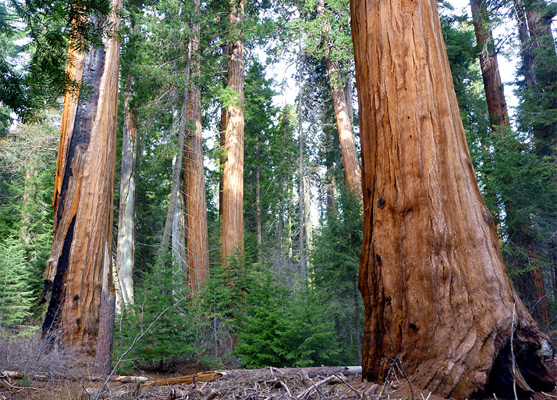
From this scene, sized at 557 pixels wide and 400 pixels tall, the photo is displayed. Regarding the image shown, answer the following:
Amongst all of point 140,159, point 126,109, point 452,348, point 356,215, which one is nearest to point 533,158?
point 356,215

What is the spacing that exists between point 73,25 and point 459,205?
4017 mm

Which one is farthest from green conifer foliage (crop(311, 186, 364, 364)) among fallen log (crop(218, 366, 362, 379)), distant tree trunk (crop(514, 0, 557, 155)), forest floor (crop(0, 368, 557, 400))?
distant tree trunk (crop(514, 0, 557, 155))

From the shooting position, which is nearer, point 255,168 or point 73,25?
point 73,25

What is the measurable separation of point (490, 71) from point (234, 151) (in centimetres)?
976

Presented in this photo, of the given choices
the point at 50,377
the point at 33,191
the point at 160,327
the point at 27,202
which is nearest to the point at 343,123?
the point at 160,327

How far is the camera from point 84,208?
267 inches

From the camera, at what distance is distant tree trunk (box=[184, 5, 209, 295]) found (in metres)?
13.7

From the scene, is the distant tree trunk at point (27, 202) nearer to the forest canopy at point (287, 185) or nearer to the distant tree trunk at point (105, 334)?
the forest canopy at point (287, 185)

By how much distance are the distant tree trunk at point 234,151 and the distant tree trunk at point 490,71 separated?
862 cm

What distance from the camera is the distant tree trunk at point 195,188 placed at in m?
13.7

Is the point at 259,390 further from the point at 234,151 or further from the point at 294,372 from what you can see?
the point at 234,151

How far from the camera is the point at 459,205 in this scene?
300cm

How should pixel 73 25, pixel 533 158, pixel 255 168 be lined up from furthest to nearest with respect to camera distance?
pixel 255 168 < pixel 533 158 < pixel 73 25

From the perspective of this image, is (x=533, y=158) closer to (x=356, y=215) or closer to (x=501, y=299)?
(x=356, y=215)
